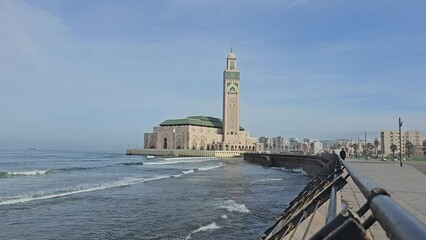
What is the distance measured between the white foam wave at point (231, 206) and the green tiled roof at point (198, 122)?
120 metres

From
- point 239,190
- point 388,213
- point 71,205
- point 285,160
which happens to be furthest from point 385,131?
point 388,213


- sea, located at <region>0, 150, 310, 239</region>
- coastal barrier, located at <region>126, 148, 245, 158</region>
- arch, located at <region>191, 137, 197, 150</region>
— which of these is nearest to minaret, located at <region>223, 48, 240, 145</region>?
arch, located at <region>191, 137, 197, 150</region>

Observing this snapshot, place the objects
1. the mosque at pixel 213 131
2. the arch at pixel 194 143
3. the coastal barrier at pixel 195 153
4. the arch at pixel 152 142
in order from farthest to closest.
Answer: the arch at pixel 152 142, the mosque at pixel 213 131, the arch at pixel 194 143, the coastal barrier at pixel 195 153

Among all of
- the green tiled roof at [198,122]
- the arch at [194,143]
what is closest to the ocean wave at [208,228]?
the arch at [194,143]

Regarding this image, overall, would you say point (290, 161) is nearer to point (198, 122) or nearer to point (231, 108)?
point (231, 108)

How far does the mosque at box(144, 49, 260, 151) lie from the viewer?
13925cm

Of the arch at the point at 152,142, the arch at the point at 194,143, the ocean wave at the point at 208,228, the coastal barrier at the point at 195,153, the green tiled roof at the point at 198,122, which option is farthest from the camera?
the arch at the point at 152,142

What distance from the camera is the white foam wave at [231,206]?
18.0 m

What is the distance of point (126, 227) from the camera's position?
14617 millimetres

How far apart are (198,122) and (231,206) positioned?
126 metres

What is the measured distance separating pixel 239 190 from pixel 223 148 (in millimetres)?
114525

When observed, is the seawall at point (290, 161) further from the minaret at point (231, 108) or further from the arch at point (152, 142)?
the arch at point (152, 142)

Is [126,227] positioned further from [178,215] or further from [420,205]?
[420,205]

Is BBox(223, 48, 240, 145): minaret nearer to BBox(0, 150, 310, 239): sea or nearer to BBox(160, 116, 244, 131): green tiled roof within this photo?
BBox(160, 116, 244, 131): green tiled roof
